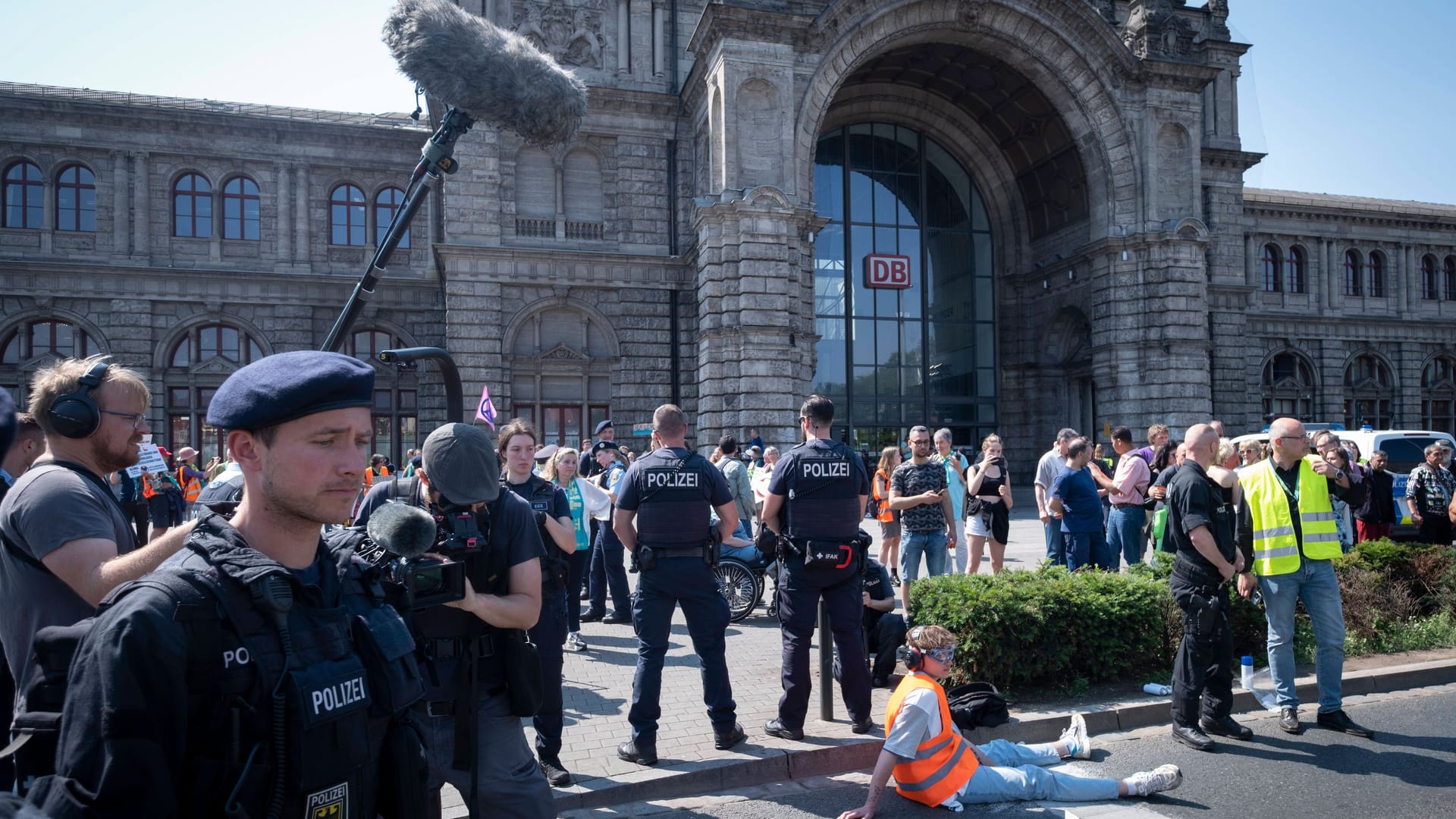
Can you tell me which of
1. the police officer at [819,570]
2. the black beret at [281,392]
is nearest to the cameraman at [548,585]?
the police officer at [819,570]

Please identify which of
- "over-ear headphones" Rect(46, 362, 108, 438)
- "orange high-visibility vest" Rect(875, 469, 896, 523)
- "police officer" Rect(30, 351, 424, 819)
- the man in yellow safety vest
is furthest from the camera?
"orange high-visibility vest" Rect(875, 469, 896, 523)

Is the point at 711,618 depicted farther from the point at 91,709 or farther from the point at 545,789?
the point at 91,709

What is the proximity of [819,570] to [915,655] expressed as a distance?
43.9 inches

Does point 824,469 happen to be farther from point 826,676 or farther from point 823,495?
point 826,676

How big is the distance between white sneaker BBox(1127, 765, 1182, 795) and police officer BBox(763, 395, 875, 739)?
171cm

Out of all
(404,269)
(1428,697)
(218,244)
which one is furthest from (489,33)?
(218,244)

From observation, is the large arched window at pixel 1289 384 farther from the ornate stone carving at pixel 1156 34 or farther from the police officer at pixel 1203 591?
the police officer at pixel 1203 591

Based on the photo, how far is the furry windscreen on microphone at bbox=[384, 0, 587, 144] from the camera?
5.51m

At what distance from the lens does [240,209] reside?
25.8 m

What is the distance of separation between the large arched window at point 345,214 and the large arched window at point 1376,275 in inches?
1672

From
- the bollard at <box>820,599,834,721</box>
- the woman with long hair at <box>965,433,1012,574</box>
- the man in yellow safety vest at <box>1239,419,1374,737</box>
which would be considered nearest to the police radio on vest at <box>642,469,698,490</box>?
the bollard at <box>820,599,834,721</box>

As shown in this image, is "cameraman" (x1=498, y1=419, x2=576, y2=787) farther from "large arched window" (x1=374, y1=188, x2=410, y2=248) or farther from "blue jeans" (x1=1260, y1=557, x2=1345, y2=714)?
"large arched window" (x1=374, y1=188, x2=410, y2=248)

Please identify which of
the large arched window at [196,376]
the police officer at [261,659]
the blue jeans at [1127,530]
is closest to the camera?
the police officer at [261,659]

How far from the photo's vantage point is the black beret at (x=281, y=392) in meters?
1.89
